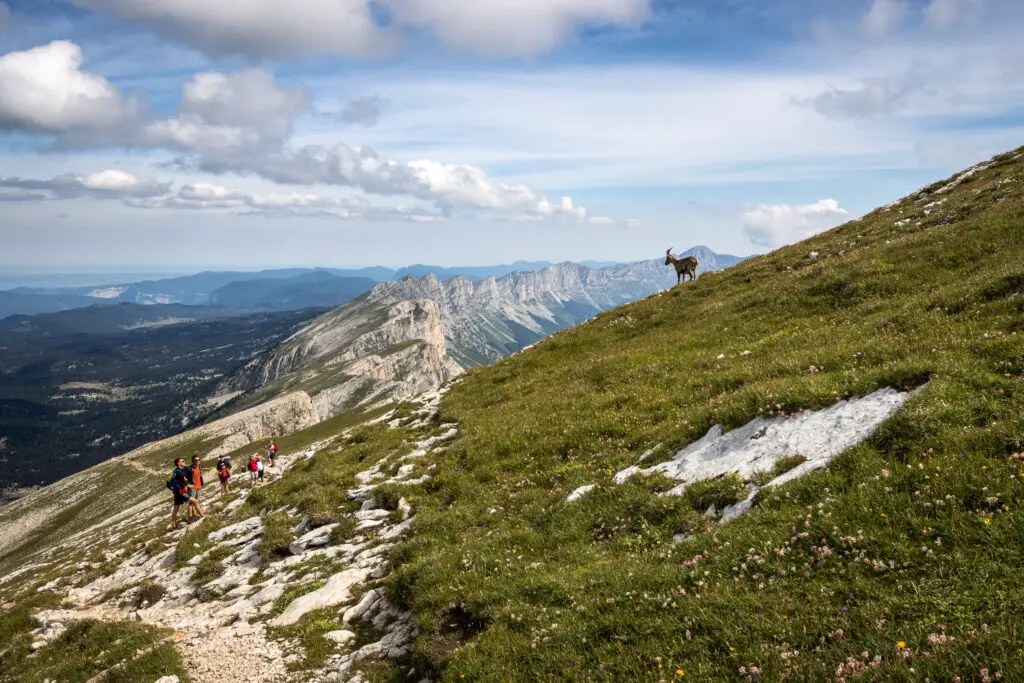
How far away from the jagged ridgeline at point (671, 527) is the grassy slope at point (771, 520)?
0.05 meters

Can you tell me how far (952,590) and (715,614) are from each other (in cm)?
312

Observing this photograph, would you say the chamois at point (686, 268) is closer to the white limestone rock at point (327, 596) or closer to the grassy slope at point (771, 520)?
A: the grassy slope at point (771, 520)

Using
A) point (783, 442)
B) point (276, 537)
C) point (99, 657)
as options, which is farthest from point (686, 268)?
point (99, 657)

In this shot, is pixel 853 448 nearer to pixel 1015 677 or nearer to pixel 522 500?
pixel 1015 677

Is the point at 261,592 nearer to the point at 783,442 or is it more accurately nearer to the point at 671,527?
the point at 671,527

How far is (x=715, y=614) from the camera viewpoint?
8.25 metres

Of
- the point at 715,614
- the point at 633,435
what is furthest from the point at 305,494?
the point at 715,614

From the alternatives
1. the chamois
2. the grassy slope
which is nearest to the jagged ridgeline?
the grassy slope

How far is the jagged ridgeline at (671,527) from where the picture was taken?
767 centimetres

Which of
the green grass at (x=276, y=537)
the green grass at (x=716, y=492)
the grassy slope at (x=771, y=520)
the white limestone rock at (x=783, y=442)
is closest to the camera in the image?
the grassy slope at (x=771, y=520)

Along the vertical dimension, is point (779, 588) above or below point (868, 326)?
below

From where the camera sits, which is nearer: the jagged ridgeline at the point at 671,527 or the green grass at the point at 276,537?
the jagged ridgeline at the point at 671,527

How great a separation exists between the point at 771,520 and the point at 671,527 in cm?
235

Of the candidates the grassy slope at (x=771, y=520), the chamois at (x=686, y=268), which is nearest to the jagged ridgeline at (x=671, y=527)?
the grassy slope at (x=771, y=520)
